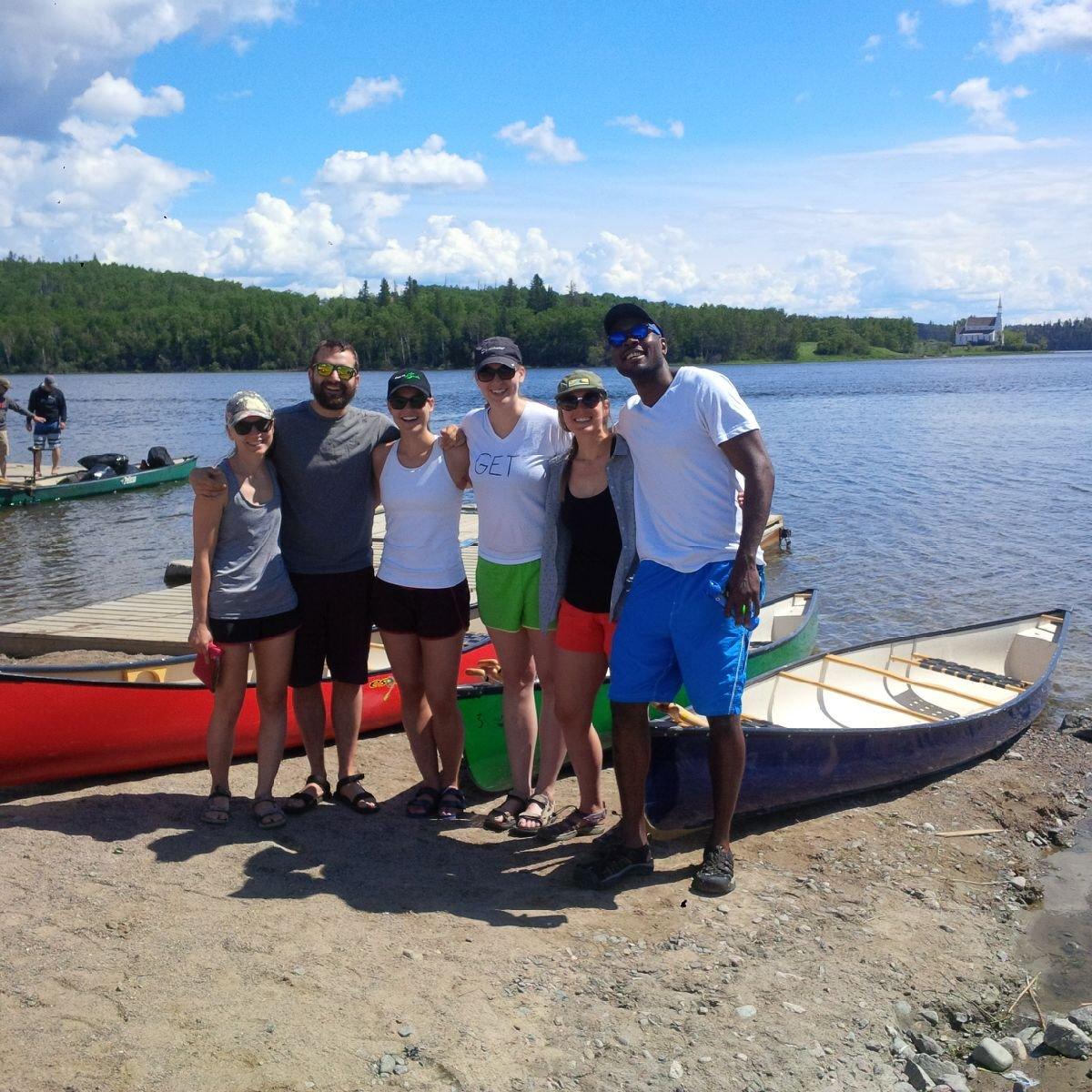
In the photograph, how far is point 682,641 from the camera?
4.56 metres

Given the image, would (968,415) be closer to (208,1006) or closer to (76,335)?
(208,1006)

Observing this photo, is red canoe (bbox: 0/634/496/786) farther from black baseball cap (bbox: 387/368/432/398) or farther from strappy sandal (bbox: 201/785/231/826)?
black baseball cap (bbox: 387/368/432/398)

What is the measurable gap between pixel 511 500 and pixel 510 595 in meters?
0.46

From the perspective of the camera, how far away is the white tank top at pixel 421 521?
500 centimetres

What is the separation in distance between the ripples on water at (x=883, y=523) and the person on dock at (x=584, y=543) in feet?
20.9

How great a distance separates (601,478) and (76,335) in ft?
463

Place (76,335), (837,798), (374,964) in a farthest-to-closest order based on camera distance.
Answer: (76,335) < (837,798) < (374,964)

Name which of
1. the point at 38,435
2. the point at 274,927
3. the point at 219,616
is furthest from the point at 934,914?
the point at 38,435

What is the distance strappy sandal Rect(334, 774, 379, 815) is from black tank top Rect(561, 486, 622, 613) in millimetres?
1665

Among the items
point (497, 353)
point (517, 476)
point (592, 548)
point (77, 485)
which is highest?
point (497, 353)

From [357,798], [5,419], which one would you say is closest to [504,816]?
[357,798]

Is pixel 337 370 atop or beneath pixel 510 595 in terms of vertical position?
atop

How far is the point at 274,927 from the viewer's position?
426 centimetres

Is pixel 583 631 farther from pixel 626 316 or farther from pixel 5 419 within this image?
pixel 5 419
